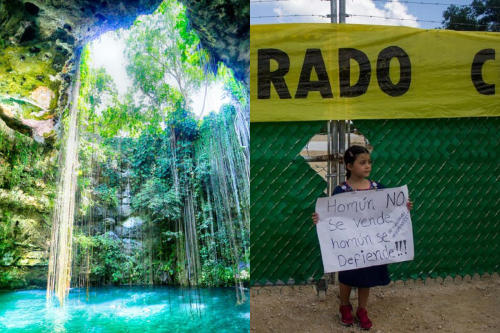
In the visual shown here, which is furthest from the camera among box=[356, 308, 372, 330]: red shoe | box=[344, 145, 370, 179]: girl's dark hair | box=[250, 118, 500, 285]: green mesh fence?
box=[250, 118, 500, 285]: green mesh fence

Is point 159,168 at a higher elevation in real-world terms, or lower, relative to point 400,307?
higher

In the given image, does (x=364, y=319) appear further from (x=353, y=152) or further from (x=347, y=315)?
→ (x=353, y=152)

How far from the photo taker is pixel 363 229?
3158 mm

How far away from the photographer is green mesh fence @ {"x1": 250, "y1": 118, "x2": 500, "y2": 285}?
367 cm

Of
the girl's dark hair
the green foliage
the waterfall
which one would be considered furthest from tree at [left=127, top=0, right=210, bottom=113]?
the girl's dark hair

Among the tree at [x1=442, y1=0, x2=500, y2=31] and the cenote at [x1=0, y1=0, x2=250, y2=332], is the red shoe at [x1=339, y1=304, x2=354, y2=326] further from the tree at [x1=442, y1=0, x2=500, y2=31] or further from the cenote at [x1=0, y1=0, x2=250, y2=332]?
the tree at [x1=442, y1=0, x2=500, y2=31]

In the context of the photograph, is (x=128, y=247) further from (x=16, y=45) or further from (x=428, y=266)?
(x=428, y=266)

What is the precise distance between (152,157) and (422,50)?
2.68 m

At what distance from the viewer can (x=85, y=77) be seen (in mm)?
2459

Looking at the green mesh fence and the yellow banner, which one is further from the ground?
the yellow banner

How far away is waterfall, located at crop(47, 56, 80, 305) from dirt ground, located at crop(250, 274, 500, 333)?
161 cm

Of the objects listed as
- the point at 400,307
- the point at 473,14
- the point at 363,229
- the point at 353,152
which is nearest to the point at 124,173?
the point at 353,152

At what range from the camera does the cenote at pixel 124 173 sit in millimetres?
2410

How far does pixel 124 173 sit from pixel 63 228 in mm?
489
